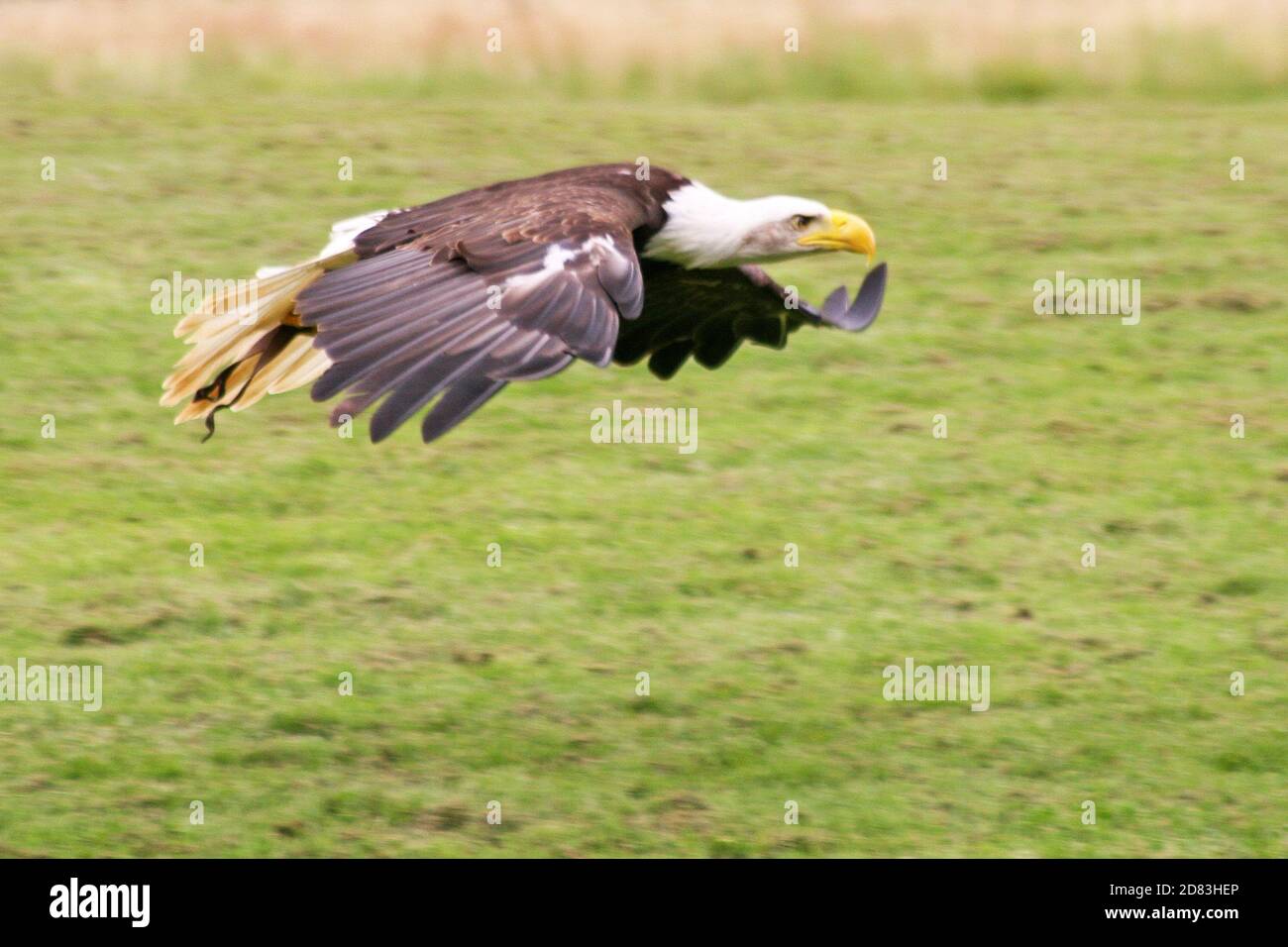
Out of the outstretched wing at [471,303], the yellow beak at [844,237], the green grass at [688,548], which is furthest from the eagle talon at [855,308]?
the green grass at [688,548]

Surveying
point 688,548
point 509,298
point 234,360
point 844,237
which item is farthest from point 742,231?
point 688,548

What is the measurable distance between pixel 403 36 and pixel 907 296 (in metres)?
5.89

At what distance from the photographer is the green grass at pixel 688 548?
888 centimetres

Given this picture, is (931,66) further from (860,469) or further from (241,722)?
(241,722)

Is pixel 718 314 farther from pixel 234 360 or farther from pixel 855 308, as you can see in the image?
pixel 234 360

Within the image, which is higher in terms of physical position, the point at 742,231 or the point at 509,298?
the point at 742,231

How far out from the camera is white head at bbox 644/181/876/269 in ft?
28.4

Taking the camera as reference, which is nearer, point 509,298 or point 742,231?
point 509,298

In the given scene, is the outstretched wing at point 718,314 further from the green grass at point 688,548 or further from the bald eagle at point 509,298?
the green grass at point 688,548

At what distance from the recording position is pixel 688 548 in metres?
11.0

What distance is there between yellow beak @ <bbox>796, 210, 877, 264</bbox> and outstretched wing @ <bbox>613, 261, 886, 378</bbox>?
27cm

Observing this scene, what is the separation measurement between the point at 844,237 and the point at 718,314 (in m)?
0.78

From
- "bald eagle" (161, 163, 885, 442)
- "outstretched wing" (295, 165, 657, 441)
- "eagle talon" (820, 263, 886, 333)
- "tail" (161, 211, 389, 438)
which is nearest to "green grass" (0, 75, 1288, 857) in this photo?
"tail" (161, 211, 389, 438)

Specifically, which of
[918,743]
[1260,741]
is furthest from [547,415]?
[1260,741]
